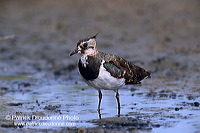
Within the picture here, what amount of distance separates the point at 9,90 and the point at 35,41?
20.3 ft

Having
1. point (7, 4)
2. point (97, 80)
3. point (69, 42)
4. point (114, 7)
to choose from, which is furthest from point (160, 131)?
point (7, 4)

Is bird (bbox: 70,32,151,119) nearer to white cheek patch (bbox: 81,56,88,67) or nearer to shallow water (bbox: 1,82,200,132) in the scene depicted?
white cheek patch (bbox: 81,56,88,67)

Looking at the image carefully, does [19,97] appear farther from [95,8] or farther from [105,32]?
[95,8]

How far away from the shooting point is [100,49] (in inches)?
671

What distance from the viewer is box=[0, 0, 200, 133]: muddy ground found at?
31.0 feet

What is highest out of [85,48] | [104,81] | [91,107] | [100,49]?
[100,49]

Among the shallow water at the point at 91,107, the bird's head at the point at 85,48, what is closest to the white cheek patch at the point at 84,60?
the bird's head at the point at 85,48

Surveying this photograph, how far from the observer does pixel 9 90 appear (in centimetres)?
1264

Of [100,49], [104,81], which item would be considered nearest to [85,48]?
[104,81]

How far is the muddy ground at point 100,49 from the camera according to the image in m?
9.44

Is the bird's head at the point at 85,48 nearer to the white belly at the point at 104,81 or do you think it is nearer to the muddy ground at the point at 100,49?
the white belly at the point at 104,81

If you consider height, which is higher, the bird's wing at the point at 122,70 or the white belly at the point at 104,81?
the bird's wing at the point at 122,70

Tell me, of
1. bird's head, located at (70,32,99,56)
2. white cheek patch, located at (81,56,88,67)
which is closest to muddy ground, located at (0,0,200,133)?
white cheek patch, located at (81,56,88,67)

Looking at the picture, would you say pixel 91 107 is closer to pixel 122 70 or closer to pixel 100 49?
pixel 122 70
